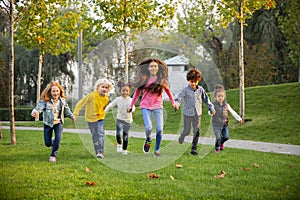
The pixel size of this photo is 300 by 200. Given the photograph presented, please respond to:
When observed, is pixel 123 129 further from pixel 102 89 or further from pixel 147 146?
pixel 102 89

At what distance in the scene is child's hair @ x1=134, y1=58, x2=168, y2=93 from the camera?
3.58m

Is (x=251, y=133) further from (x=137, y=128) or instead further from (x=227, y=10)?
(x=137, y=128)

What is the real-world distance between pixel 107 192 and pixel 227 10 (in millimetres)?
7143

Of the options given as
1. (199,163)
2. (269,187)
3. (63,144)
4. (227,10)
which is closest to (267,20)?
(227,10)

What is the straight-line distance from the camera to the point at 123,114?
3779 millimetres

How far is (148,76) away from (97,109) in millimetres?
578

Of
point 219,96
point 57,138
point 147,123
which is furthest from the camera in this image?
point 57,138

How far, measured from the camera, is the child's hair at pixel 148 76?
3580mm

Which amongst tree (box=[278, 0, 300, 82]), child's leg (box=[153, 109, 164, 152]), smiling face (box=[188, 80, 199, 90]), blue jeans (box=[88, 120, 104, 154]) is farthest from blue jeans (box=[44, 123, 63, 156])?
tree (box=[278, 0, 300, 82])

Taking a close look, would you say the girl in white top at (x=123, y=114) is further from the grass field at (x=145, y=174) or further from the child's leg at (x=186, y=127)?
the child's leg at (x=186, y=127)

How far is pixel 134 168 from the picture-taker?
4.17 metres

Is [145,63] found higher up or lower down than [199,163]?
higher up

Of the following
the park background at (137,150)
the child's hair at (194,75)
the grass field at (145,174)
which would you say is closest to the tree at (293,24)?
the park background at (137,150)

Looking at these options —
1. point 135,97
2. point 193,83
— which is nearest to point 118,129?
point 135,97
